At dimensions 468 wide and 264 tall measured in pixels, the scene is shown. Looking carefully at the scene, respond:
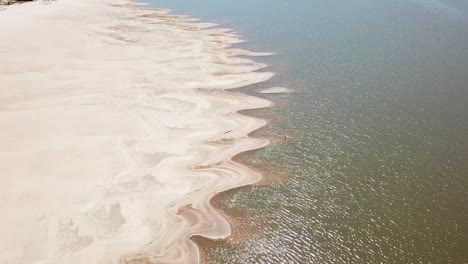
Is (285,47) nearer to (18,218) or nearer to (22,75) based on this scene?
(22,75)

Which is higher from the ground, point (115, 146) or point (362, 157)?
point (362, 157)

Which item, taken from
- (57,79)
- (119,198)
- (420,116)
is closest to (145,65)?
(57,79)

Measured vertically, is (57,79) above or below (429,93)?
below

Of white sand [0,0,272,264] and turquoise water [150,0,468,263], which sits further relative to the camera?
white sand [0,0,272,264]

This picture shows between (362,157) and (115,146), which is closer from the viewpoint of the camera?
(362,157)

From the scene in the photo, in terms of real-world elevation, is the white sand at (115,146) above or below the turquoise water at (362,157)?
below
